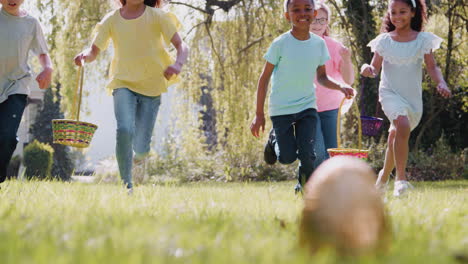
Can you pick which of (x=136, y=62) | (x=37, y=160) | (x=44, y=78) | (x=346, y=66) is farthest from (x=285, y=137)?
(x=37, y=160)

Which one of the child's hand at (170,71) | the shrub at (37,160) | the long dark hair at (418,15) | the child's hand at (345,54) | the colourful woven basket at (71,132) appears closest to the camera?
the child's hand at (170,71)

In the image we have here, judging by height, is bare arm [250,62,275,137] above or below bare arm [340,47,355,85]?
below

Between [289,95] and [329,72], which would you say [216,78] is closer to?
[329,72]

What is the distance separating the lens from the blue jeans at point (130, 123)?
175 inches

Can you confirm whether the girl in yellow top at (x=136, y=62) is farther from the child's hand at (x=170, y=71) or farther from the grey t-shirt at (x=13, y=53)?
the grey t-shirt at (x=13, y=53)

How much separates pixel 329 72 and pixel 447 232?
3.46 meters

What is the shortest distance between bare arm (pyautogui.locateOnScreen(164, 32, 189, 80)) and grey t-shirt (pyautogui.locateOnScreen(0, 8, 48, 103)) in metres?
1.28

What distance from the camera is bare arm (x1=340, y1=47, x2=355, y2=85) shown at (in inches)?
226

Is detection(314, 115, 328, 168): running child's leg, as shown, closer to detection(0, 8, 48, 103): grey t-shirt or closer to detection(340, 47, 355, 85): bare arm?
detection(340, 47, 355, 85): bare arm

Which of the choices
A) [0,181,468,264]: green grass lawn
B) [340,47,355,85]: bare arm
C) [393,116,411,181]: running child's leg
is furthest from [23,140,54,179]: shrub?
[0,181,468,264]: green grass lawn

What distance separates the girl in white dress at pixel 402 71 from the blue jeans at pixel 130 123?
2014mm

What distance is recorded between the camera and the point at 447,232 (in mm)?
2383

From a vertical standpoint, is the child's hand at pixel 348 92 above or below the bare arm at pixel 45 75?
below

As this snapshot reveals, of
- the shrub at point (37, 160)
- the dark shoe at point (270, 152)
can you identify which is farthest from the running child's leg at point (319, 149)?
the shrub at point (37, 160)
